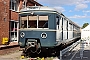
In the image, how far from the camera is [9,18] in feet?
63.8

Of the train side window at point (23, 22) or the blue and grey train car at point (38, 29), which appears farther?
the train side window at point (23, 22)

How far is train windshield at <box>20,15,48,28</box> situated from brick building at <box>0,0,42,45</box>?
408 centimetres

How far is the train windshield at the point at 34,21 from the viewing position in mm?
13461

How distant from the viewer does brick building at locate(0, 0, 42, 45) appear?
57.7 ft

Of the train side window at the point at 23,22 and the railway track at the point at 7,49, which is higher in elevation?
the train side window at the point at 23,22

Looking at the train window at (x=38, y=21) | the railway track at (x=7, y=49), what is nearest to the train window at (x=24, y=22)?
the train window at (x=38, y=21)

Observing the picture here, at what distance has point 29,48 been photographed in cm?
1342

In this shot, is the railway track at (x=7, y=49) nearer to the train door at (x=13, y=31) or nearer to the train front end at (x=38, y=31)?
the train door at (x=13, y=31)

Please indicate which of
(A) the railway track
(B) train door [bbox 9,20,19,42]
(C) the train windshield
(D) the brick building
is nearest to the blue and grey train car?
(C) the train windshield

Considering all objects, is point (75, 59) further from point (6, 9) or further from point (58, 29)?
point (6, 9)

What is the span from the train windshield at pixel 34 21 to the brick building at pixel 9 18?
4.08 m

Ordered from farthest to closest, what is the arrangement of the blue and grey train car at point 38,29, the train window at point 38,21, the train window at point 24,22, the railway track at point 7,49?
1. the railway track at point 7,49
2. the train window at point 24,22
3. the train window at point 38,21
4. the blue and grey train car at point 38,29

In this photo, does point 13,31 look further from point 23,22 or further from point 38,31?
point 38,31

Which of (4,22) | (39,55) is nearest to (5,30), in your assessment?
(4,22)
